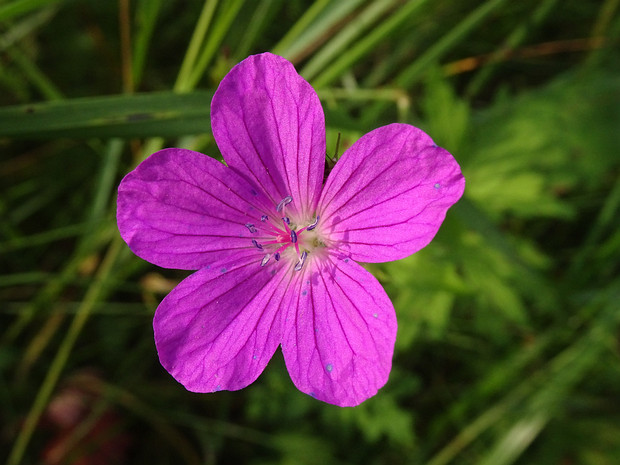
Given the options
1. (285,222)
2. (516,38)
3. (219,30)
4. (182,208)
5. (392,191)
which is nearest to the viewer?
(392,191)

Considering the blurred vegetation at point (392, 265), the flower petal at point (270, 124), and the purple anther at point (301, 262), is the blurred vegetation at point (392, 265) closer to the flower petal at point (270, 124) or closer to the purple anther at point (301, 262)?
the purple anther at point (301, 262)

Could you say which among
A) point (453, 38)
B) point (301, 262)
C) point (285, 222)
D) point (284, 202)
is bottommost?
point (301, 262)

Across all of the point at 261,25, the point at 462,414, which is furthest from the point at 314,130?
the point at 462,414

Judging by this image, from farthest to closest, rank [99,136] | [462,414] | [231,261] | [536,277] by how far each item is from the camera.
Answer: [462,414] < [536,277] < [99,136] < [231,261]

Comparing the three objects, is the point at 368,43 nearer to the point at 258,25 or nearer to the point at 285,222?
the point at 258,25

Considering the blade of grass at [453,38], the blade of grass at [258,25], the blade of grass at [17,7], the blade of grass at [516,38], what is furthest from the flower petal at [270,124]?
the blade of grass at [516,38]

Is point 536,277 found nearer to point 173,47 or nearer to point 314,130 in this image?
point 314,130

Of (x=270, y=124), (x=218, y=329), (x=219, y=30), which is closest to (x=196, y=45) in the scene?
(x=219, y=30)
